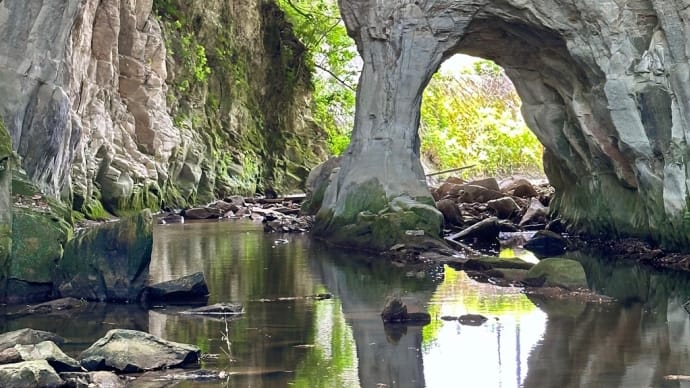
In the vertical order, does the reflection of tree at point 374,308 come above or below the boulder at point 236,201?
below

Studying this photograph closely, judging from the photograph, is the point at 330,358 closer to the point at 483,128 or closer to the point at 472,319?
the point at 472,319

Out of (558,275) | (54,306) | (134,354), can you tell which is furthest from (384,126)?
(134,354)

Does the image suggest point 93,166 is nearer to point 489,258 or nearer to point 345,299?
point 489,258

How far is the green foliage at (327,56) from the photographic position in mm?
46312

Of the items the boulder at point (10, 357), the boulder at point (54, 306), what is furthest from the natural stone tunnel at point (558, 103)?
the boulder at point (10, 357)

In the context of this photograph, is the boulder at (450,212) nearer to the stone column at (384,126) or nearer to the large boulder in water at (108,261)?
the stone column at (384,126)

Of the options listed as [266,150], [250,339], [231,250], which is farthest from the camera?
[266,150]

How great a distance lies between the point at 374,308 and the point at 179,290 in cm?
254

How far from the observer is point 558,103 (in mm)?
25188

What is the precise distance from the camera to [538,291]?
48.3 feet

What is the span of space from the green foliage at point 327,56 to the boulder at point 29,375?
3805 centimetres

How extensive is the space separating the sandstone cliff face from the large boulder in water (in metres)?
3.33

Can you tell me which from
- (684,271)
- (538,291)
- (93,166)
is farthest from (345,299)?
(93,166)

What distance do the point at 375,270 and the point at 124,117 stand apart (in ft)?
53.5
